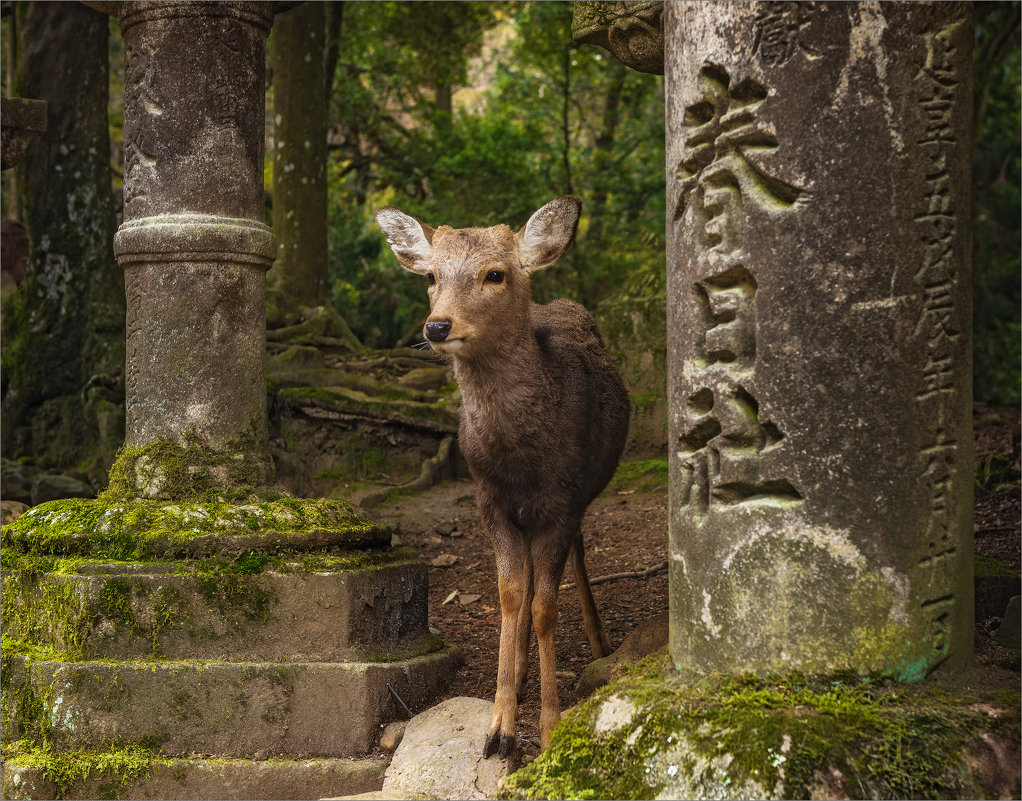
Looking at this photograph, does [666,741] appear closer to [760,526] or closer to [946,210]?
[760,526]

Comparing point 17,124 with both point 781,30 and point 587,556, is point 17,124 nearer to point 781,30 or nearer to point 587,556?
point 587,556

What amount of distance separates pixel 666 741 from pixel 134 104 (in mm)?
4016

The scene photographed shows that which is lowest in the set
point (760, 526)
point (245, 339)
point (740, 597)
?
point (740, 597)

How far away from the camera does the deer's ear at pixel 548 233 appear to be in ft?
15.0

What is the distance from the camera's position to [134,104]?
5.17 m

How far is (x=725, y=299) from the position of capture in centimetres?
337

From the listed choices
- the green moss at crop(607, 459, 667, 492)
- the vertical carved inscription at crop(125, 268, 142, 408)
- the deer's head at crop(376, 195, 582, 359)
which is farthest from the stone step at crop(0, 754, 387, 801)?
the green moss at crop(607, 459, 667, 492)

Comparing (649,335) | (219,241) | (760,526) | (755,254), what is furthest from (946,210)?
(649,335)

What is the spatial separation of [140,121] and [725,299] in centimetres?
329

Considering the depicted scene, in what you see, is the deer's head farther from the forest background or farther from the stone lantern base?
the forest background

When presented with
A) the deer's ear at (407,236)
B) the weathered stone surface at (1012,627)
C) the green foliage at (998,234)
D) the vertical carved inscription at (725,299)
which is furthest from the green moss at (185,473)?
the green foliage at (998,234)

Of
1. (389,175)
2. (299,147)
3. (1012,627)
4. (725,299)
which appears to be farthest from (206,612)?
(389,175)

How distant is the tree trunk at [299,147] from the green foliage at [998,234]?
31.5ft

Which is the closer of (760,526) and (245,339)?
(760,526)
